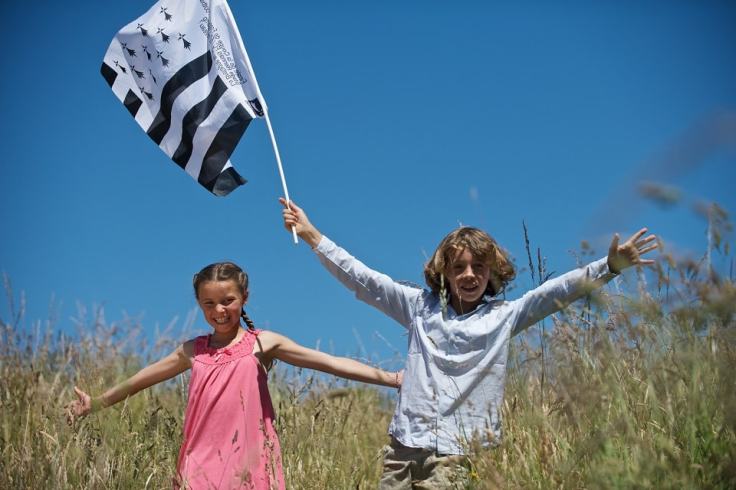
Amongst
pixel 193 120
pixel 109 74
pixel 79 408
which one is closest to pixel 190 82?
pixel 193 120

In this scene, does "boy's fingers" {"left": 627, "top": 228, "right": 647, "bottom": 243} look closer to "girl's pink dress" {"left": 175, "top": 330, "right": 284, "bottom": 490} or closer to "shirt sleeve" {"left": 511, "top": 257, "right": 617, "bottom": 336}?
"shirt sleeve" {"left": 511, "top": 257, "right": 617, "bottom": 336}

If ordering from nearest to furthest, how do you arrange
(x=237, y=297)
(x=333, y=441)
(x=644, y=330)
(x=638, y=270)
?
(x=644, y=330), (x=638, y=270), (x=237, y=297), (x=333, y=441)

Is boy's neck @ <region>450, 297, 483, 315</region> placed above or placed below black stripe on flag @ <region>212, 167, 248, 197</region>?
below

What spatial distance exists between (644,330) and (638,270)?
0.29 metres

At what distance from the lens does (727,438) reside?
2811 millimetres

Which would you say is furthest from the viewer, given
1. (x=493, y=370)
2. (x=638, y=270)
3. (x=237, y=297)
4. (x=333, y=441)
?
(x=333, y=441)

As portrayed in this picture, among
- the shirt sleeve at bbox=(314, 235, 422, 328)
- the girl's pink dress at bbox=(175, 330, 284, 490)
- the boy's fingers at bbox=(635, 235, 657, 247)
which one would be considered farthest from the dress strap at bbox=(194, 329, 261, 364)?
the boy's fingers at bbox=(635, 235, 657, 247)

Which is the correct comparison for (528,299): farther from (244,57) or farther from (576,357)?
(244,57)

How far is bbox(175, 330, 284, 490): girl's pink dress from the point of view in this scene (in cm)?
365

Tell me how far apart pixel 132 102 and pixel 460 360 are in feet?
9.37

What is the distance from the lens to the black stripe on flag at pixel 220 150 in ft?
16.0

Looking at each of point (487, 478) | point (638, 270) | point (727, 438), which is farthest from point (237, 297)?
point (727, 438)

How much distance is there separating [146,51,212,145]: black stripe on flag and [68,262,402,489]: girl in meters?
1.45

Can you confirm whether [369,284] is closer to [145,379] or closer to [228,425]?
[228,425]
